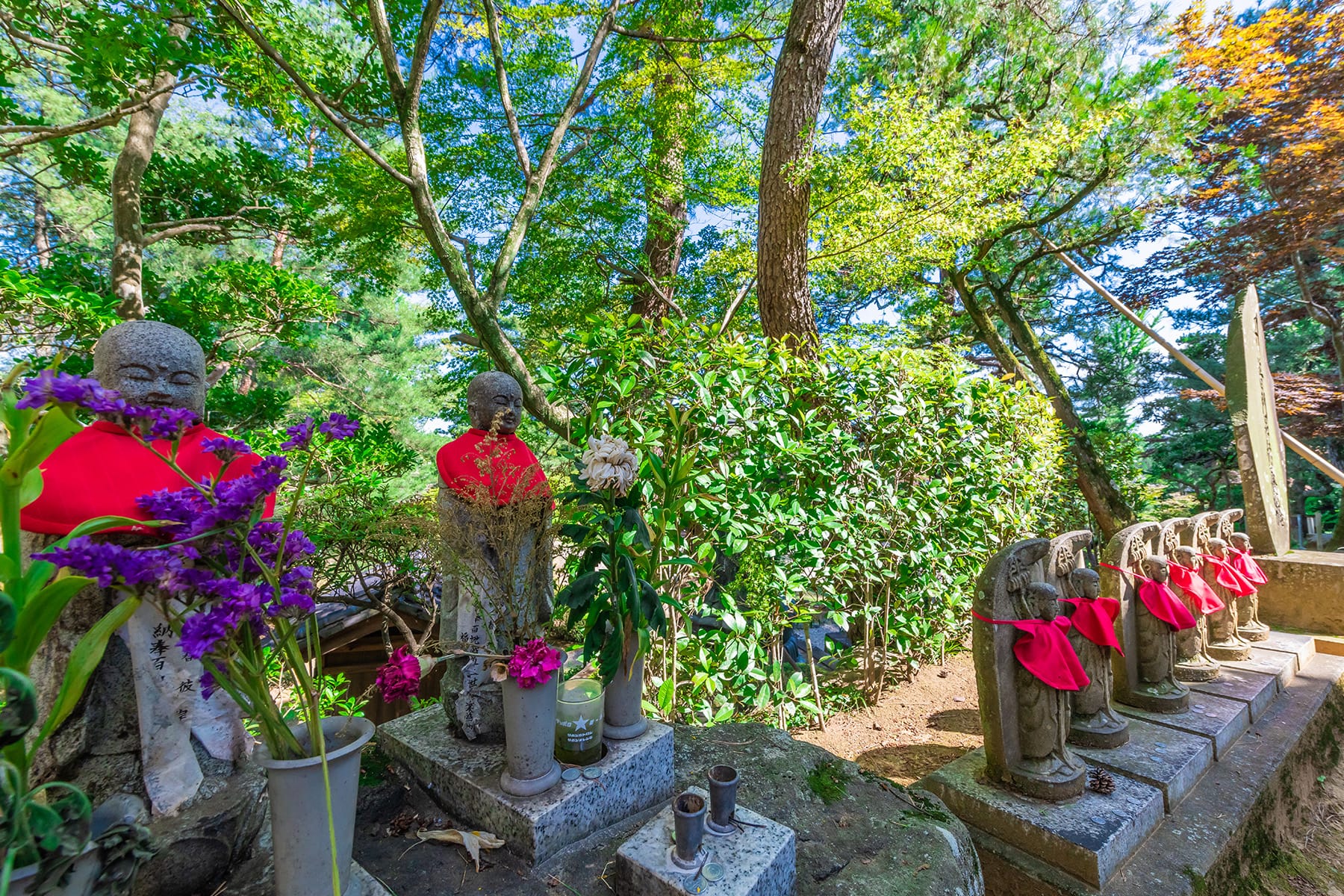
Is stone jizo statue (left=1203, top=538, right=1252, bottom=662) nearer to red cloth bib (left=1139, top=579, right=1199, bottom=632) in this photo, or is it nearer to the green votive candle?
red cloth bib (left=1139, top=579, right=1199, bottom=632)

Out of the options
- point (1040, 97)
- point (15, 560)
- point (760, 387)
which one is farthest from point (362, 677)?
point (1040, 97)

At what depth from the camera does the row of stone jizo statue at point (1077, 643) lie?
2.03m

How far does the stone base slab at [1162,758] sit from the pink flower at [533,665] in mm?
2281

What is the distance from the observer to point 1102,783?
204cm

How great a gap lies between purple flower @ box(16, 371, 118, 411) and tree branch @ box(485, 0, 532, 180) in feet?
17.2

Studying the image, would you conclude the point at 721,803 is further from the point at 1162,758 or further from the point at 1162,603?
the point at 1162,603

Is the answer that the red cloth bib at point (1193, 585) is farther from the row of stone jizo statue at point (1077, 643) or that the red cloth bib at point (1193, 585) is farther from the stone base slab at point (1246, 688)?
the stone base slab at point (1246, 688)

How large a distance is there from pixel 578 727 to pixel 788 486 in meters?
1.86

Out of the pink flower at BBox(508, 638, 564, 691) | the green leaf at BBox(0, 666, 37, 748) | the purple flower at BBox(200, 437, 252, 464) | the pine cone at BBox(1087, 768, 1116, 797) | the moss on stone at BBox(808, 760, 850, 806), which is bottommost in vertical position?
the pine cone at BBox(1087, 768, 1116, 797)

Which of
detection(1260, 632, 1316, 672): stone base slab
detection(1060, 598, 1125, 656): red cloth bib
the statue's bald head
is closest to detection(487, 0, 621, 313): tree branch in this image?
the statue's bald head

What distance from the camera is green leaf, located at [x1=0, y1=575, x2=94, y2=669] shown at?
88cm

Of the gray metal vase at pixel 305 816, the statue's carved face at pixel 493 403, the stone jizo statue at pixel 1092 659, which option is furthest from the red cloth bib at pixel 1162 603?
the gray metal vase at pixel 305 816

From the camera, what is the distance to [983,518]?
3902 millimetres

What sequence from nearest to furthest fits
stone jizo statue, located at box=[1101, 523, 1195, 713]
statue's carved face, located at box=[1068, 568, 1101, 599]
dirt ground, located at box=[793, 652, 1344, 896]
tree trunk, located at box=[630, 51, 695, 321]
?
statue's carved face, located at box=[1068, 568, 1101, 599] → dirt ground, located at box=[793, 652, 1344, 896] → stone jizo statue, located at box=[1101, 523, 1195, 713] → tree trunk, located at box=[630, 51, 695, 321]
